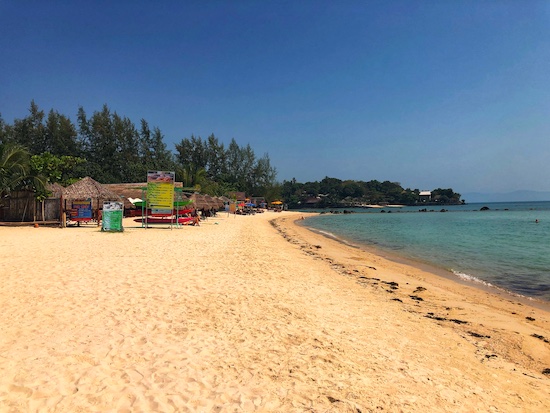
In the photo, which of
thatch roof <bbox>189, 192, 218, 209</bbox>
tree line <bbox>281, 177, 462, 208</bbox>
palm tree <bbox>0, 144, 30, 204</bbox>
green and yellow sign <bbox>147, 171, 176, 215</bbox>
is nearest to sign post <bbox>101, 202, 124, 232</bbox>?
green and yellow sign <bbox>147, 171, 176, 215</bbox>

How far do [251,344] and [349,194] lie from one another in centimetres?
11075

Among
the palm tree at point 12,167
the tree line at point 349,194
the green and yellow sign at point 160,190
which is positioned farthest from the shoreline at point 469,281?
the tree line at point 349,194

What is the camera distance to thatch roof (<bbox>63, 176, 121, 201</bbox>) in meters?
21.2

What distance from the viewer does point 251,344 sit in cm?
389

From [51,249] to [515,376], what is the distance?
10.5 m

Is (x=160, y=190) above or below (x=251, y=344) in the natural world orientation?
above

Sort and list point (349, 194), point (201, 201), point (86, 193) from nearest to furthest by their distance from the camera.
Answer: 1. point (86, 193)
2. point (201, 201)
3. point (349, 194)

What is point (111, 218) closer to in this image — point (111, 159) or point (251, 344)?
point (251, 344)

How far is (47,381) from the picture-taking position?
295 centimetres

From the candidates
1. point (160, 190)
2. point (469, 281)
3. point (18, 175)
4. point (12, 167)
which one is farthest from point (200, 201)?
point (469, 281)

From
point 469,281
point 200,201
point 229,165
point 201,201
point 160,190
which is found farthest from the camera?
point 229,165

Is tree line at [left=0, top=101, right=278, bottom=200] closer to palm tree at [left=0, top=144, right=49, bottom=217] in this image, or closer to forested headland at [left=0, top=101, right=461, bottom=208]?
forested headland at [left=0, top=101, right=461, bottom=208]

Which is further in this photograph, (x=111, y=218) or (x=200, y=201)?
(x=200, y=201)

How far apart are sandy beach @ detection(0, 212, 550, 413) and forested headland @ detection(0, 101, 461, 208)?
12769 mm
